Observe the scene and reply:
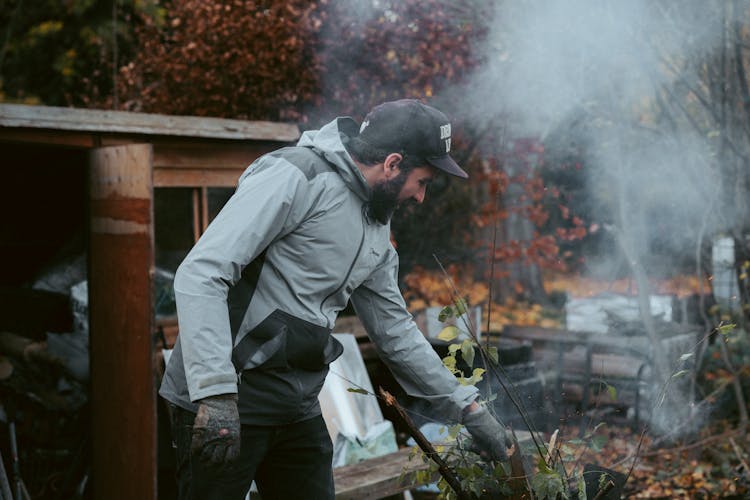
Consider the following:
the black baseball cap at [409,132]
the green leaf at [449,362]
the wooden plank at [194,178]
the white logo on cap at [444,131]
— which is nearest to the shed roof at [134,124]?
the wooden plank at [194,178]

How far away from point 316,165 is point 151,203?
2139 millimetres

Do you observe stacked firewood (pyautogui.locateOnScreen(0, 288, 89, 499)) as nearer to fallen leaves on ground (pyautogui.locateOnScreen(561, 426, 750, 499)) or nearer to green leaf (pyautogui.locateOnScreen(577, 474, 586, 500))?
fallen leaves on ground (pyautogui.locateOnScreen(561, 426, 750, 499))

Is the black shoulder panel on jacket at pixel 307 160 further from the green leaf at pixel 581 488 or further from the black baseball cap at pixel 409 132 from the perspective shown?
the green leaf at pixel 581 488

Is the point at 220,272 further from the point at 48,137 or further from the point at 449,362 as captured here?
the point at 48,137

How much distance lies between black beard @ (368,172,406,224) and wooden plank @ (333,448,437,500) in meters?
1.84

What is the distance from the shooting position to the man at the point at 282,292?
256 centimetres

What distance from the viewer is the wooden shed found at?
187 inches

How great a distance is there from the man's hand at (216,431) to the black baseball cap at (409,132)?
1.12 metres

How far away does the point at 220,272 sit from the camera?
2586mm

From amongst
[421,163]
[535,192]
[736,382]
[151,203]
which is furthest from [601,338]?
[421,163]

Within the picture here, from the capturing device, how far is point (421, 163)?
3016mm

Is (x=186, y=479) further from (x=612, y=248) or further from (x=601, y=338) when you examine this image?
(x=612, y=248)

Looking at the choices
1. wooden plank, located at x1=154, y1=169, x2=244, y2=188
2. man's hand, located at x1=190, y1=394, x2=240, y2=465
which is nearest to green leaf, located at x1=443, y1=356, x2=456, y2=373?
man's hand, located at x1=190, y1=394, x2=240, y2=465

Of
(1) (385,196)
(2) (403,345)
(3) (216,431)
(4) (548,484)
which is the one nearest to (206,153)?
(2) (403,345)
